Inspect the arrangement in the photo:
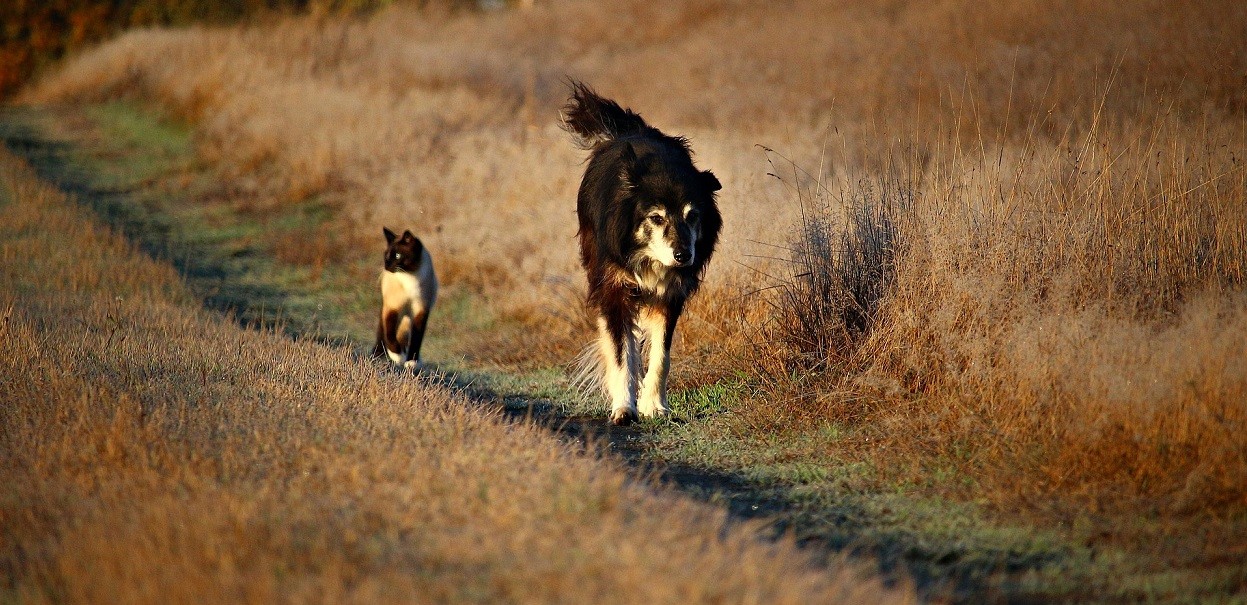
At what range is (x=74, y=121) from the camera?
22.3m

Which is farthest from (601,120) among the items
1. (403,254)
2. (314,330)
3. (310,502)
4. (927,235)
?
(310,502)

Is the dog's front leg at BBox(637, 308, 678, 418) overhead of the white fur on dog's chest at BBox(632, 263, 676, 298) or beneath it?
beneath

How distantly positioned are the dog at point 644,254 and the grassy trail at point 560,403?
0.34 meters

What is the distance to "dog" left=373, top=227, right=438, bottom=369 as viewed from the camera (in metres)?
8.59

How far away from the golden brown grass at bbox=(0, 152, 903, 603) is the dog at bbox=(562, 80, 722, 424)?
1.16m

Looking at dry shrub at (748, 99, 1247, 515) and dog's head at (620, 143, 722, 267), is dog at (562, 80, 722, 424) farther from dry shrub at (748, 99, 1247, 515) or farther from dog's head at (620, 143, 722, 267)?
dry shrub at (748, 99, 1247, 515)

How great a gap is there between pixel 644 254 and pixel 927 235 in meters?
1.70

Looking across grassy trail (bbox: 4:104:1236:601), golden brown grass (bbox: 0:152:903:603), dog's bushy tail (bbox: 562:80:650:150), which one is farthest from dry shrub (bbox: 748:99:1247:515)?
golden brown grass (bbox: 0:152:903:603)

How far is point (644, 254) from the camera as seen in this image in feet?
21.9

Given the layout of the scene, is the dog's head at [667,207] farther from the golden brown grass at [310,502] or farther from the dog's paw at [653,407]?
the golden brown grass at [310,502]

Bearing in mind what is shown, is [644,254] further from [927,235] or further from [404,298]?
[404,298]

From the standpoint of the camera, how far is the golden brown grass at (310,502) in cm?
337

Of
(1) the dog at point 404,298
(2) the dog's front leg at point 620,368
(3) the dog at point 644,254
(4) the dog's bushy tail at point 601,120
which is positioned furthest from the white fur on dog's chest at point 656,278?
(1) the dog at point 404,298

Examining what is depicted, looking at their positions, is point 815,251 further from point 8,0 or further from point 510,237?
point 8,0
